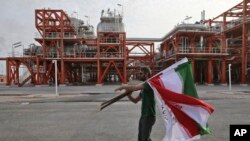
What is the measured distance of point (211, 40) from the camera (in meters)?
52.8

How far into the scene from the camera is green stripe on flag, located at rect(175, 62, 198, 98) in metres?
4.63

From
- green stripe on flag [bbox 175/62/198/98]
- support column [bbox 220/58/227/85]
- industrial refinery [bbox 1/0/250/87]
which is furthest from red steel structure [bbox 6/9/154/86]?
green stripe on flag [bbox 175/62/198/98]

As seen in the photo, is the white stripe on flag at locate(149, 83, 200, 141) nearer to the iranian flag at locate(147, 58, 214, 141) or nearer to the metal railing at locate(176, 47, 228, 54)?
the iranian flag at locate(147, 58, 214, 141)

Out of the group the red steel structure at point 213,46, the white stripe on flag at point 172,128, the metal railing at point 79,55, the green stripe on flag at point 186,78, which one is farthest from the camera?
the metal railing at point 79,55

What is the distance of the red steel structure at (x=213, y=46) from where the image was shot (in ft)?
164

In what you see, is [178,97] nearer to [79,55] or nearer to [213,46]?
[79,55]

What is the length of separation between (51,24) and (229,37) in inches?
1507

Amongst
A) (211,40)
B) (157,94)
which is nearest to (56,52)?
(211,40)

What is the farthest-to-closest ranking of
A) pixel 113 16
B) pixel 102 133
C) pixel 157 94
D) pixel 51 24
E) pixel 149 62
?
pixel 149 62, pixel 113 16, pixel 51 24, pixel 102 133, pixel 157 94

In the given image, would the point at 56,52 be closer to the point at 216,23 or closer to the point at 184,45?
the point at 184,45

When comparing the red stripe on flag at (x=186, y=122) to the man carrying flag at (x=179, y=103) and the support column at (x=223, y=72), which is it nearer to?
the man carrying flag at (x=179, y=103)

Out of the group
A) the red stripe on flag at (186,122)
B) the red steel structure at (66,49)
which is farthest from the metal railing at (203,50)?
the red stripe on flag at (186,122)

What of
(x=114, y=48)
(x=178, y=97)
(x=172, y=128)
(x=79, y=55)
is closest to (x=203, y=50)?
(x=114, y=48)

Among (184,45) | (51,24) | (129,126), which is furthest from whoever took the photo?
(51,24)
